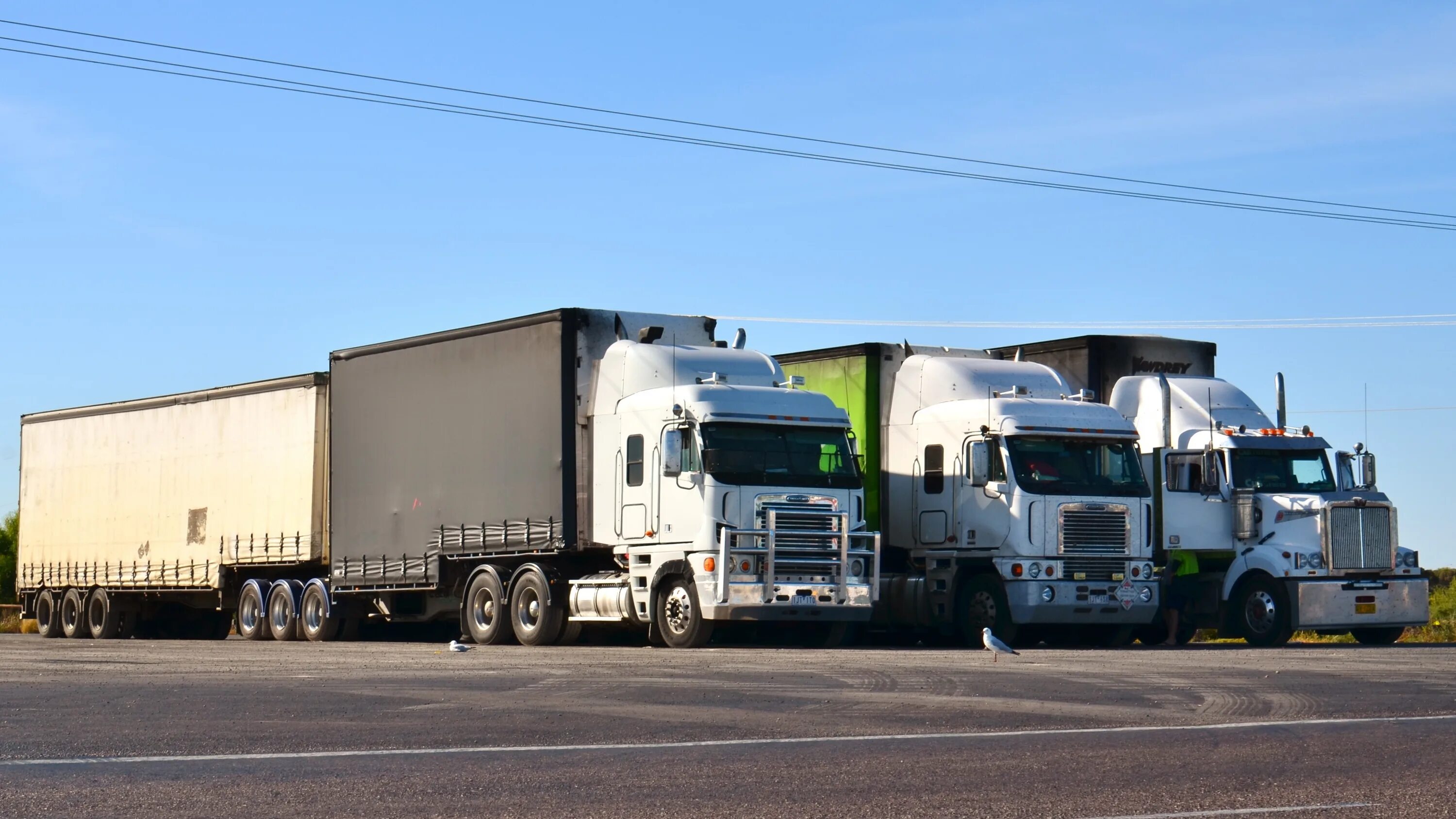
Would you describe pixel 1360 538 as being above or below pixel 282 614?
above

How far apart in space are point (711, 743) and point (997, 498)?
46.7 ft

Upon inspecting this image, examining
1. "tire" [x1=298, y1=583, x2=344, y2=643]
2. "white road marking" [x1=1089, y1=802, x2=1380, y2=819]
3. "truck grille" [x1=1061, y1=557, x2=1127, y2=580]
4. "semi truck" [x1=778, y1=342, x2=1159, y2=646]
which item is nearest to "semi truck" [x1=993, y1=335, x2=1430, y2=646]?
"semi truck" [x1=778, y1=342, x2=1159, y2=646]

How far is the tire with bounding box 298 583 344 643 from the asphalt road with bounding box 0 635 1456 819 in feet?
34.2

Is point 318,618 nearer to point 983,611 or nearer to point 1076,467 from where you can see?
point 983,611

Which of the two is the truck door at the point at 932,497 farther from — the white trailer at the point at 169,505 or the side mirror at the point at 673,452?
the white trailer at the point at 169,505

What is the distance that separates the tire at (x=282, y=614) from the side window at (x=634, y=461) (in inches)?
357

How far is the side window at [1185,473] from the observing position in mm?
26016

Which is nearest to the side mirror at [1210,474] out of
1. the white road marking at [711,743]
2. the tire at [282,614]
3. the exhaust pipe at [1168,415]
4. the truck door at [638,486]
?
the exhaust pipe at [1168,415]

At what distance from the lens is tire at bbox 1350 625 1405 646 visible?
26438 millimetres

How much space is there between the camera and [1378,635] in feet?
90.8

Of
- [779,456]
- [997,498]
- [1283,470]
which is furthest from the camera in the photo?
[1283,470]

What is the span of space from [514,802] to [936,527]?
17463 mm

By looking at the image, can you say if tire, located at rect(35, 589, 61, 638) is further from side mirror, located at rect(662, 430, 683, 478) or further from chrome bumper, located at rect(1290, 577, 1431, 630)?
chrome bumper, located at rect(1290, 577, 1431, 630)

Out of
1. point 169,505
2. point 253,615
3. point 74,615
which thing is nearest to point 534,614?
point 253,615
